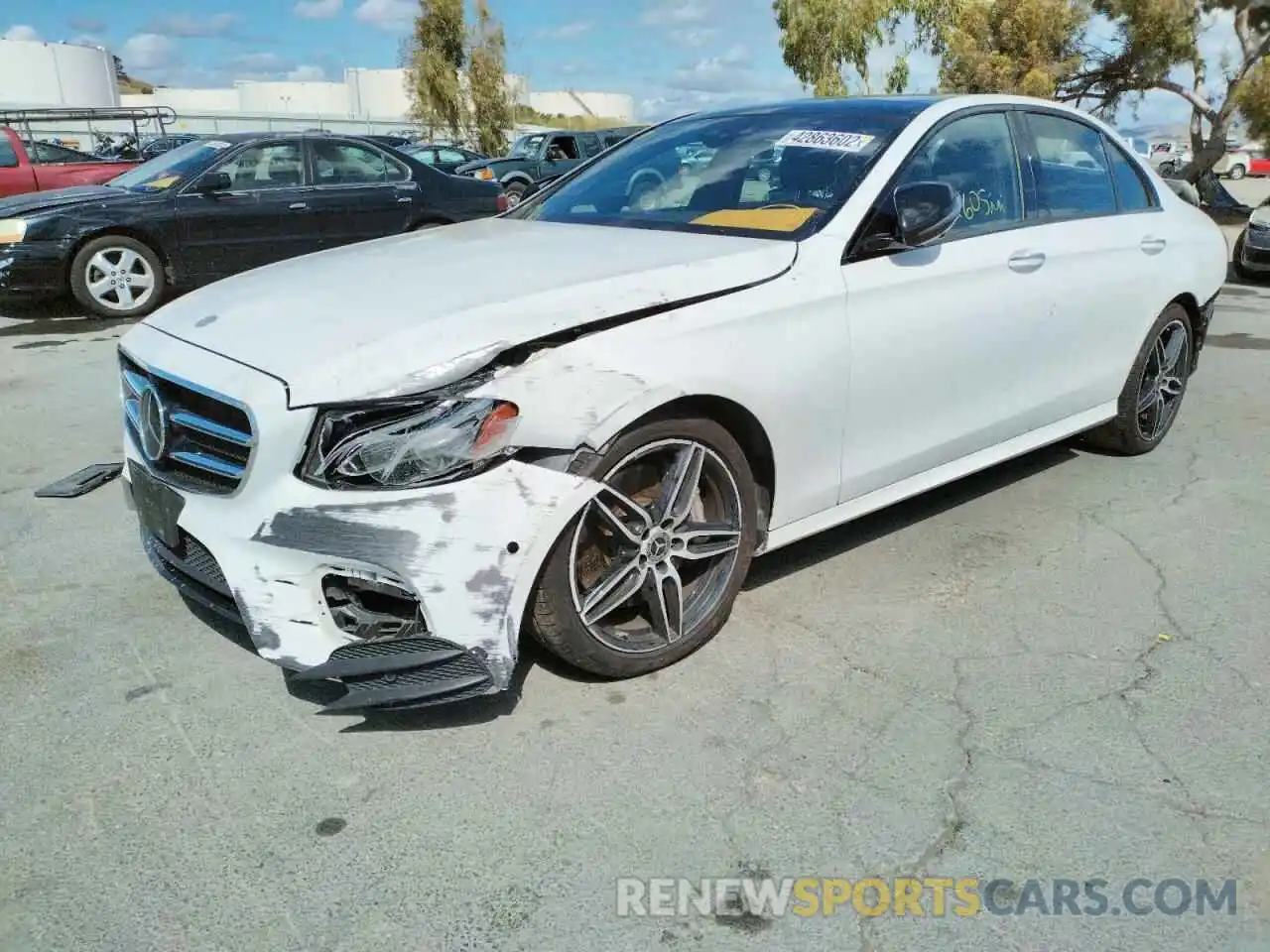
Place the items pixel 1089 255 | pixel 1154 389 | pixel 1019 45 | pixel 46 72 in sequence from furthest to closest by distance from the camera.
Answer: pixel 46 72
pixel 1019 45
pixel 1154 389
pixel 1089 255

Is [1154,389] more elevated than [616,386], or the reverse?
[616,386]

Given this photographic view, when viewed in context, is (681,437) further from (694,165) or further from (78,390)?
(78,390)

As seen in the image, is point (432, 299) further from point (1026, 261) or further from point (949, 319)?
point (1026, 261)

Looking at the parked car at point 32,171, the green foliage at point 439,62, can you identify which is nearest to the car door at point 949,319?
the parked car at point 32,171

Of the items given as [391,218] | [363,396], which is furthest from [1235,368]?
[391,218]

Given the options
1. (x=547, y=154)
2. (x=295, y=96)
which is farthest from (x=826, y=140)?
(x=295, y=96)

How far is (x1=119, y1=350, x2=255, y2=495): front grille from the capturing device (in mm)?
2605

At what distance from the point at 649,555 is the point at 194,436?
1.27 meters

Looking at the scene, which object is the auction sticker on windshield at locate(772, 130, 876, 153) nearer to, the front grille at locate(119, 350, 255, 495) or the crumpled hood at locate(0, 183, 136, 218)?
the front grille at locate(119, 350, 255, 495)

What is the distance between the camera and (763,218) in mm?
3389

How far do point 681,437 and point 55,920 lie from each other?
5.99ft

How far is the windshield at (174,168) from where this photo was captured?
9242mm

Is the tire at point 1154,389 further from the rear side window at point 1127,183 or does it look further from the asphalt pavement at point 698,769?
the asphalt pavement at point 698,769

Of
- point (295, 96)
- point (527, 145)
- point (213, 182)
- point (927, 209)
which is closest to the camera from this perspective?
point (927, 209)
